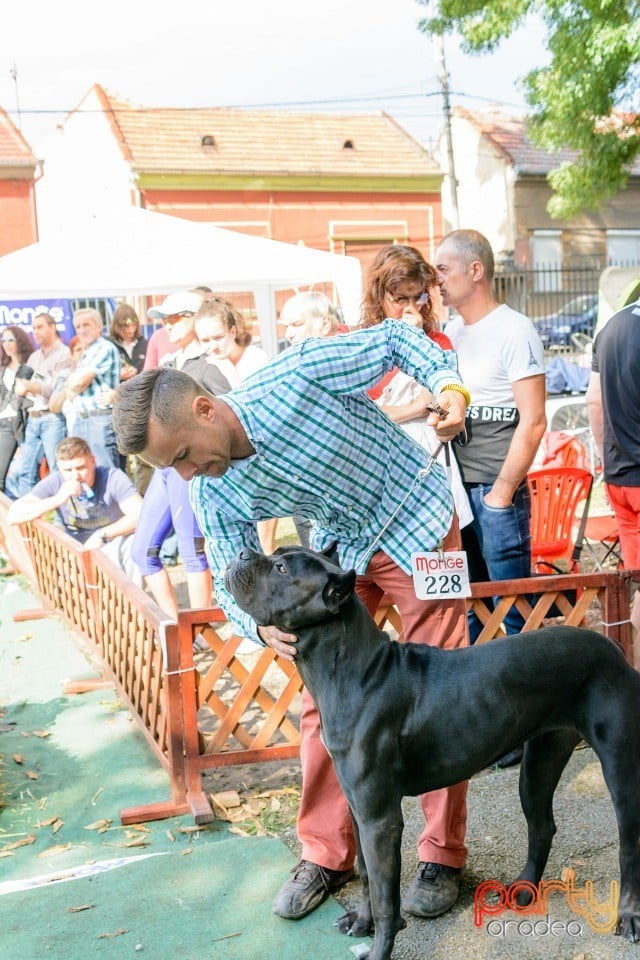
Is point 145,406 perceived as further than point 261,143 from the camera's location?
No

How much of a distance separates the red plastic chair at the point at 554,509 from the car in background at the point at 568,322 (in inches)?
598

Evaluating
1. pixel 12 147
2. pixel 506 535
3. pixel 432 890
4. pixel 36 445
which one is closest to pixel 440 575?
pixel 432 890

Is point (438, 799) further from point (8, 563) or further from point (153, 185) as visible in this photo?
point (153, 185)

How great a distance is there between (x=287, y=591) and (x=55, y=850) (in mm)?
2140

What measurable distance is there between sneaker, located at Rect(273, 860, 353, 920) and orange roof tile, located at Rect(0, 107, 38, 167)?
2803 centimetres

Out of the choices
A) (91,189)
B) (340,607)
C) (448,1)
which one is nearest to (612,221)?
(448,1)

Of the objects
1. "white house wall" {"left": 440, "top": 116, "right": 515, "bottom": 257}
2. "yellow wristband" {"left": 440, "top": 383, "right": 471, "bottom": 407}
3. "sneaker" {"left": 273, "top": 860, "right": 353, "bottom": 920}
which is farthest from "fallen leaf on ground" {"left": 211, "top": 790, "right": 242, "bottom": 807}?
"white house wall" {"left": 440, "top": 116, "right": 515, "bottom": 257}

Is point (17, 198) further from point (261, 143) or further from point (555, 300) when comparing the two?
point (555, 300)

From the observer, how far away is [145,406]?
2.61 m

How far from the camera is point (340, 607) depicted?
8.73 ft

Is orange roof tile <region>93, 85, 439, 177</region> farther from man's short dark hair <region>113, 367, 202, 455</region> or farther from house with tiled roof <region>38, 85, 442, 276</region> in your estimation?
man's short dark hair <region>113, 367, 202, 455</region>

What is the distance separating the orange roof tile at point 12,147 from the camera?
28078mm

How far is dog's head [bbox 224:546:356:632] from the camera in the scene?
104 inches

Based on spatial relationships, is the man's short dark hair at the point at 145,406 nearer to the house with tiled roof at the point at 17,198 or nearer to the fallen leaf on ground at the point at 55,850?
the fallen leaf on ground at the point at 55,850
